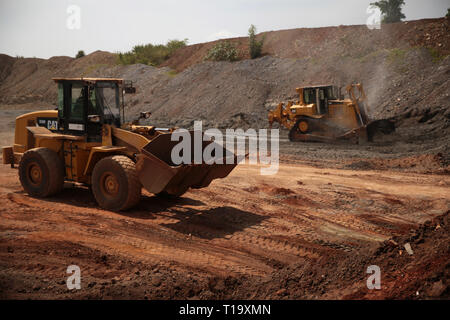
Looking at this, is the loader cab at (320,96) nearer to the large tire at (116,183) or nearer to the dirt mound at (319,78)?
A: the dirt mound at (319,78)

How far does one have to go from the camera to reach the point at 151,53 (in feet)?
160

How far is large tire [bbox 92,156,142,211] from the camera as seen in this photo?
7.86m

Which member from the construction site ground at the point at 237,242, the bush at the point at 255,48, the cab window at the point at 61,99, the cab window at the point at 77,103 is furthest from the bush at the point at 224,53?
the cab window at the point at 77,103

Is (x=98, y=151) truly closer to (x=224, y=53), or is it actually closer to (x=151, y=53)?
(x=224, y=53)

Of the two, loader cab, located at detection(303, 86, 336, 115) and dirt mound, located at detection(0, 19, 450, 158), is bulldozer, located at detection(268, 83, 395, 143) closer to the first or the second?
loader cab, located at detection(303, 86, 336, 115)

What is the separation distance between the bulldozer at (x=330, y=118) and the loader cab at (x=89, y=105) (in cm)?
1138

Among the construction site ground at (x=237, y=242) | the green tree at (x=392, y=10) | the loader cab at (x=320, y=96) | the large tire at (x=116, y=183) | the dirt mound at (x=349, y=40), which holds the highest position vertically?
the green tree at (x=392, y=10)

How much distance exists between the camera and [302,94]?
762 inches

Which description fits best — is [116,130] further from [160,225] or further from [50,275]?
[50,275]

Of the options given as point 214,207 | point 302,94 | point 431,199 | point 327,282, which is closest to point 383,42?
point 302,94

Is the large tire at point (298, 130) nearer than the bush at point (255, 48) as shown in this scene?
Yes

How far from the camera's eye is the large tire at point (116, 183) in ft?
25.8

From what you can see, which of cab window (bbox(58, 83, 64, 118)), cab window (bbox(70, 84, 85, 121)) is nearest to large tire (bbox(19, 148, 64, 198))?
cab window (bbox(58, 83, 64, 118))

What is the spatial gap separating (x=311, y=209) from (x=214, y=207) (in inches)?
77.3
